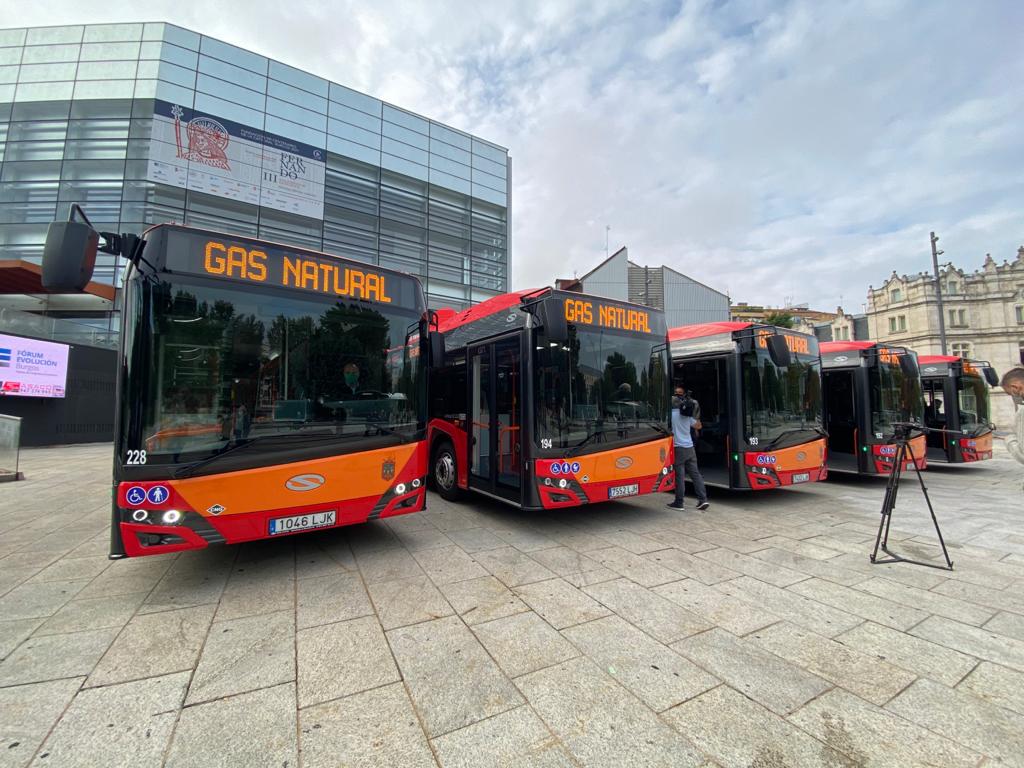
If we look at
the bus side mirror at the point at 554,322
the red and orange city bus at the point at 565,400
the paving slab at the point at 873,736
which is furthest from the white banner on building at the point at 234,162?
the paving slab at the point at 873,736

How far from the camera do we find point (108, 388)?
18.5 meters

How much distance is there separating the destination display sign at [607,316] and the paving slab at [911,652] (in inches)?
152

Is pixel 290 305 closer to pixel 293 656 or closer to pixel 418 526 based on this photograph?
pixel 293 656

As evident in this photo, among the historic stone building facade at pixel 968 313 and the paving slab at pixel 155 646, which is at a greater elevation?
the historic stone building facade at pixel 968 313

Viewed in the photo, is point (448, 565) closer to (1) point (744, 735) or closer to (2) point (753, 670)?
(2) point (753, 670)

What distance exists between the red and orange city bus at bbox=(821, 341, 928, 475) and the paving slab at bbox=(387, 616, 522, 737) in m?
9.57

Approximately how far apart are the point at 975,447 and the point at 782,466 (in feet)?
29.1

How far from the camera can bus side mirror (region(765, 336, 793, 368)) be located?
6633 mm

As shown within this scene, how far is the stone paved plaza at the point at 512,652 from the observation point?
211cm

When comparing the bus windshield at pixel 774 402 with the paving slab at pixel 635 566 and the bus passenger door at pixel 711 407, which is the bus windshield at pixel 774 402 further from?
the paving slab at pixel 635 566

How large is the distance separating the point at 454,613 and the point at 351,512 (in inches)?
58.7

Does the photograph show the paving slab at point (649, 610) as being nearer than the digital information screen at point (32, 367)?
Yes

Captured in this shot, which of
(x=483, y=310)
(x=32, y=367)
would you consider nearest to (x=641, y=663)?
(x=483, y=310)

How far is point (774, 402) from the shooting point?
7.34 m
